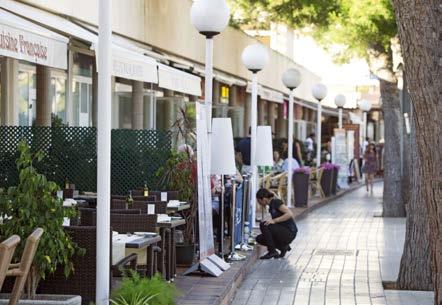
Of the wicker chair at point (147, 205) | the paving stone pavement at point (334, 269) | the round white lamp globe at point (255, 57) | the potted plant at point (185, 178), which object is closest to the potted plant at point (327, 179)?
the paving stone pavement at point (334, 269)

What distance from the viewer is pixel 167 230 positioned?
11.4 m

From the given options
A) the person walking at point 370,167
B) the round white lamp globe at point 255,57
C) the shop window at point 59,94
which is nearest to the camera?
the round white lamp globe at point 255,57

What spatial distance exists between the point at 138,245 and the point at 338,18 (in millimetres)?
18259

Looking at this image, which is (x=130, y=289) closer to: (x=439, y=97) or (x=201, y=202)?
(x=439, y=97)

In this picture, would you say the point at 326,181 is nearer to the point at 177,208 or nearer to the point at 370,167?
the point at 370,167

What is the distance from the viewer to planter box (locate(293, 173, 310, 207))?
84.9 ft

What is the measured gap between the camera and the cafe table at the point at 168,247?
11.2m

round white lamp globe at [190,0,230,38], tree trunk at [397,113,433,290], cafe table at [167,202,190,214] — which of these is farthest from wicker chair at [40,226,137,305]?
tree trunk at [397,113,433,290]

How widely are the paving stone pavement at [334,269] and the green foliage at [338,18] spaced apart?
448 centimetres

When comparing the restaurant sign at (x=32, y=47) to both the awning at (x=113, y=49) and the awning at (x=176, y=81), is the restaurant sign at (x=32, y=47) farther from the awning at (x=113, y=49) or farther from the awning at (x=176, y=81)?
the awning at (x=176, y=81)

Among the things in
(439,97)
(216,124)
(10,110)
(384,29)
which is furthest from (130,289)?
(384,29)

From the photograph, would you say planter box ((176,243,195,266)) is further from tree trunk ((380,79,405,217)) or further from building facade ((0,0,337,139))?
tree trunk ((380,79,405,217))

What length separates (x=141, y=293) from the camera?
27.1 feet

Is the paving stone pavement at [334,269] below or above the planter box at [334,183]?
below
